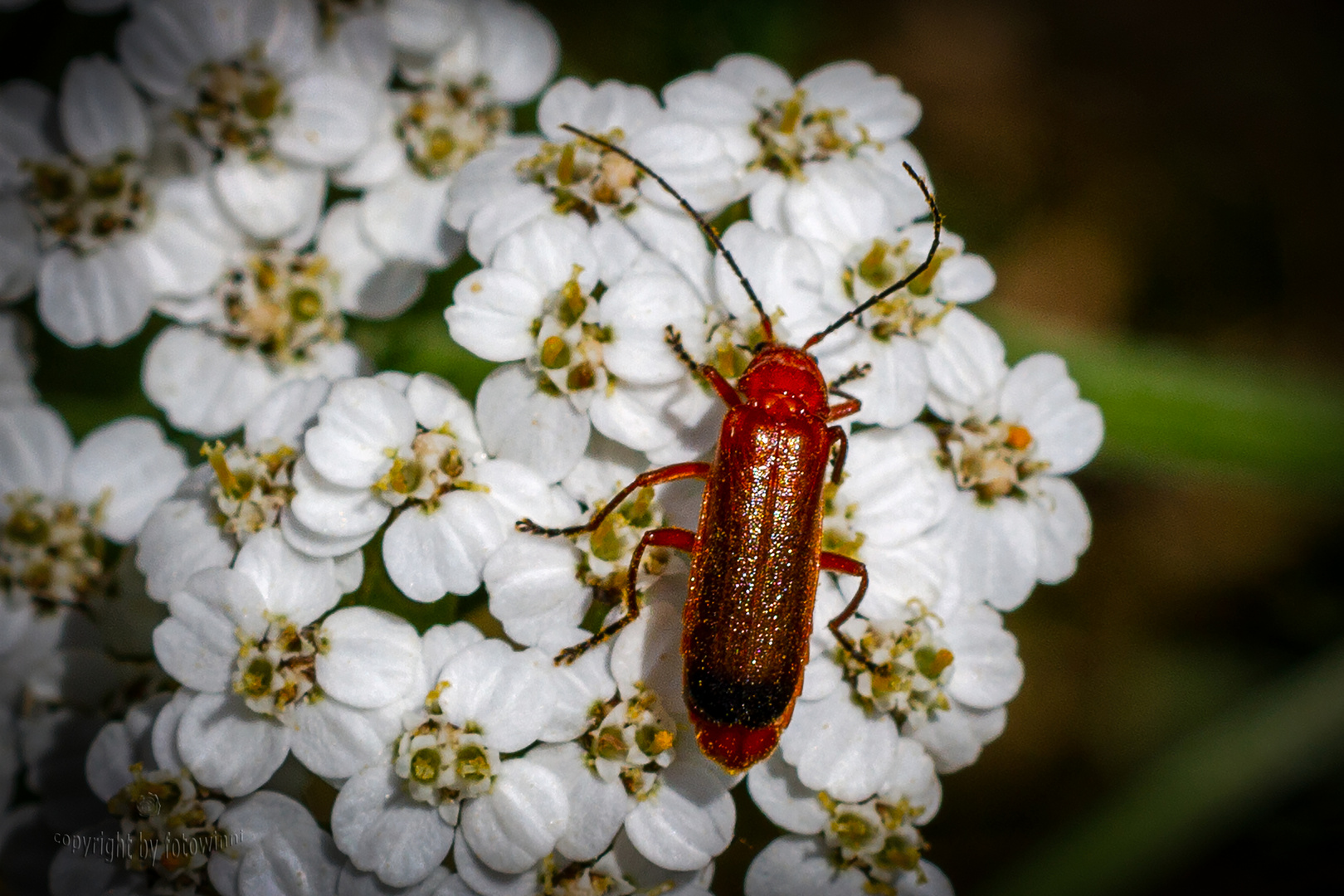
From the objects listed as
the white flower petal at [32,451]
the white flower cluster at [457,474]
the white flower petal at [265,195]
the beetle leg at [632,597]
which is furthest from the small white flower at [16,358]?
the beetle leg at [632,597]

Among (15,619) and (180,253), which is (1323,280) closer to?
(180,253)

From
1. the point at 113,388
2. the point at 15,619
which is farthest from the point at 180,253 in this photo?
the point at 15,619

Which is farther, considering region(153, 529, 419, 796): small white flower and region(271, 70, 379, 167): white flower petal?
region(271, 70, 379, 167): white flower petal

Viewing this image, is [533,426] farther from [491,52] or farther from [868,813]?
[491,52]

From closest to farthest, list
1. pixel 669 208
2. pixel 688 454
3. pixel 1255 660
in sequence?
pixel 688 454, pixel 669 208, pixel 1255 660

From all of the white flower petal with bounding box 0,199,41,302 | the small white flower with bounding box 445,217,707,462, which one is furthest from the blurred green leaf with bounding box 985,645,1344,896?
the white flower petal with bounding box 0,199,41,302

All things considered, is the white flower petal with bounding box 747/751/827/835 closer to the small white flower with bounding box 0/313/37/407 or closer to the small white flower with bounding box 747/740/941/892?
the small white flower with bounding box 747/740/941/892

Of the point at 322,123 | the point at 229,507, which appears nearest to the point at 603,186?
the point at 322,123
